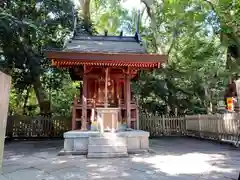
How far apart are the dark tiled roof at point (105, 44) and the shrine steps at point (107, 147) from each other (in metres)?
4.02

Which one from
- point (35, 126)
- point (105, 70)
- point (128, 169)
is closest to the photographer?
point (128, 169)

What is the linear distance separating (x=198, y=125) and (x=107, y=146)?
7.20 m

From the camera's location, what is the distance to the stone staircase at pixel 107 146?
7539 millimetres

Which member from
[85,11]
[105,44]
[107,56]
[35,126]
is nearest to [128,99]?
[107,56]

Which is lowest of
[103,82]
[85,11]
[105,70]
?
[103,82]

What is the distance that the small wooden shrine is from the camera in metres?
9.09

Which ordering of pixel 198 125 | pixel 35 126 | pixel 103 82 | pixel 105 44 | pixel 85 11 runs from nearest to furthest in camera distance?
pixel 103 82 < pixel 105 44 < pixel 198 125 < pixel 35 126 < pixel 85 11

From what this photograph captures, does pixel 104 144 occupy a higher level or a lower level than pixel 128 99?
lower

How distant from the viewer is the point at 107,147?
7.70 metres

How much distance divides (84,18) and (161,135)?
975 cm

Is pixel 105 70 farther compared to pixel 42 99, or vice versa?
pixel 42 99

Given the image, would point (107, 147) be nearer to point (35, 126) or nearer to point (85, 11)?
point (35, 126)

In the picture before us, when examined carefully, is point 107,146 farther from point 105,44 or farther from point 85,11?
point 85,11

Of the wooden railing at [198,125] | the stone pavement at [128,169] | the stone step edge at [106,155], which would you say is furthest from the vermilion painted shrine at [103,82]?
the wooden railing at [198,125]
